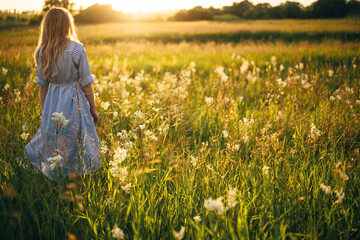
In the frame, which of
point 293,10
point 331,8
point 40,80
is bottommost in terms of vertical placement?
point 40,80

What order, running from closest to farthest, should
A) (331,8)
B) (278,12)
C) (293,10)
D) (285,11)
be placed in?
(331,8) → (293,10) → (285,11) → (278,12)

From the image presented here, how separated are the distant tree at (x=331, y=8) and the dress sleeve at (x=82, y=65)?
3425 cm

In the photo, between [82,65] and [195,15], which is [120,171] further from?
[195,15]

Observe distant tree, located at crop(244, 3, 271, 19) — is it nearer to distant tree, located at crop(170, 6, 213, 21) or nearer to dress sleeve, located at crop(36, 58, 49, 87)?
distant tree, located at crop(170, 6, 213, 21)

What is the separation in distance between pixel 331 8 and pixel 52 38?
37.6 meters

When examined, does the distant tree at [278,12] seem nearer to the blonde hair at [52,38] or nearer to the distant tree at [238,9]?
the distant tree at [238,9]

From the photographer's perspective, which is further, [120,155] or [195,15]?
[195,15]

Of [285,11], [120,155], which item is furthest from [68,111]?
[285,11]

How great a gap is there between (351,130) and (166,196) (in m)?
2.27

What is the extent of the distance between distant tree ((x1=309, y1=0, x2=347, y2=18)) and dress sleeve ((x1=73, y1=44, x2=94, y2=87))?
34255 mm

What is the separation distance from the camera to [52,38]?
237 centimetres

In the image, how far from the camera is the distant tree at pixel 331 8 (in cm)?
3012

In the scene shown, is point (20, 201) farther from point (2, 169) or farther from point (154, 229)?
point (154, 229)

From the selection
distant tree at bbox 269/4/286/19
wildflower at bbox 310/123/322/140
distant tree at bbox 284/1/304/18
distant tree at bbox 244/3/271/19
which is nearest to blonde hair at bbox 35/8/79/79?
wildflower at bbox 310/123/322/140
